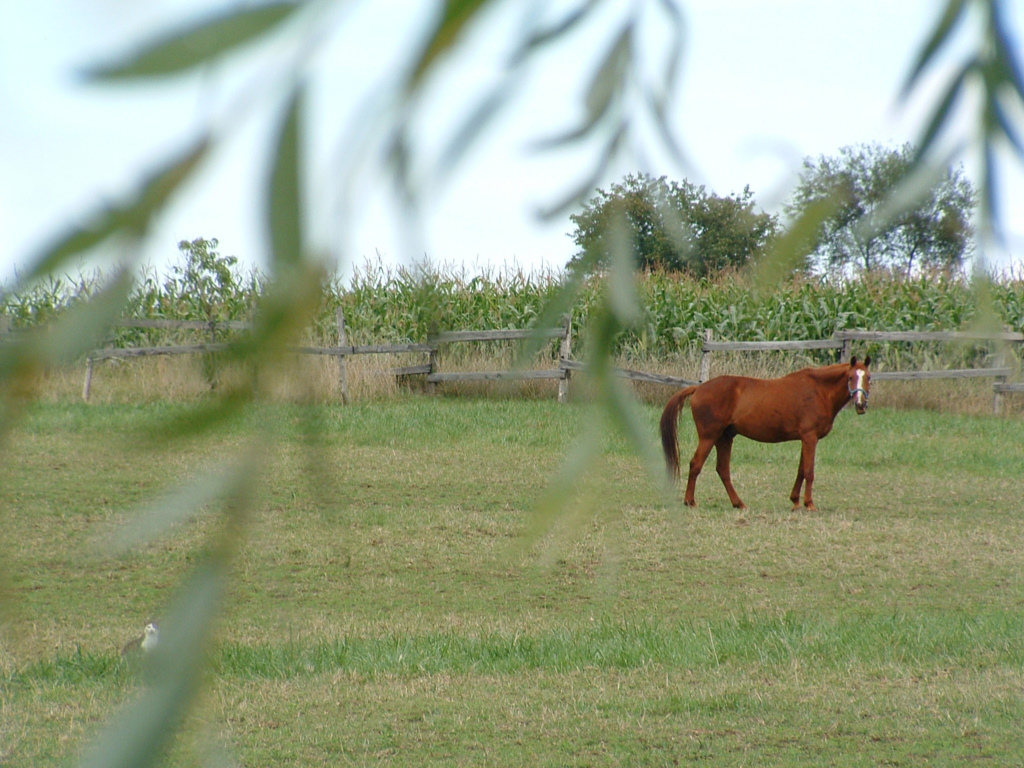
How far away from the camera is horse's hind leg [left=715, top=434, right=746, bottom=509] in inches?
258

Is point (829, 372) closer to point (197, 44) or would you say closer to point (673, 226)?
point (673, 226)

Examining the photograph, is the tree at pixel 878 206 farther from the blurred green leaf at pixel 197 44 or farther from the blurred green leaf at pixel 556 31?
the blurred green leaf at pixel 197 44

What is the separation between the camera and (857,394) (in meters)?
6.59

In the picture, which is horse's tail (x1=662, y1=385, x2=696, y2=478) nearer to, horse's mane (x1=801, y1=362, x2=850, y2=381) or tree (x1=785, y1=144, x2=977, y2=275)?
horse's mane (x1=801, y1=362, x2=850, y2=381)

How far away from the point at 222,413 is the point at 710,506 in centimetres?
648

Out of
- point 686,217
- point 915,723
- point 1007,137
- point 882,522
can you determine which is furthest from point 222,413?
point 882,522

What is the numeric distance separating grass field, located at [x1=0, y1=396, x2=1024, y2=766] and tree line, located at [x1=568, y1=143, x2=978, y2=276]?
13 cm

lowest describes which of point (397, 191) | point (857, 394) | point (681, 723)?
point (681, 723)

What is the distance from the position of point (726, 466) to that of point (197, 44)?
260 inches

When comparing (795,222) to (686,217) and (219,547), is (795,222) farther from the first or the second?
(219,547)

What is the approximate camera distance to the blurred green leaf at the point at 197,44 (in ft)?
1.39

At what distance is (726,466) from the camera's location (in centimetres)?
681

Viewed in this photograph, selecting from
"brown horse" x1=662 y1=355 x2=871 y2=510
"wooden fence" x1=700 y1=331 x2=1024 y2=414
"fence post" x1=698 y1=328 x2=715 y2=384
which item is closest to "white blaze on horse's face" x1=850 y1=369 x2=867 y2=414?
"brown horse" x1=662 y1=355 x2=871 y2=510

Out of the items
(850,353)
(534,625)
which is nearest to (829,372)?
(534,625)
